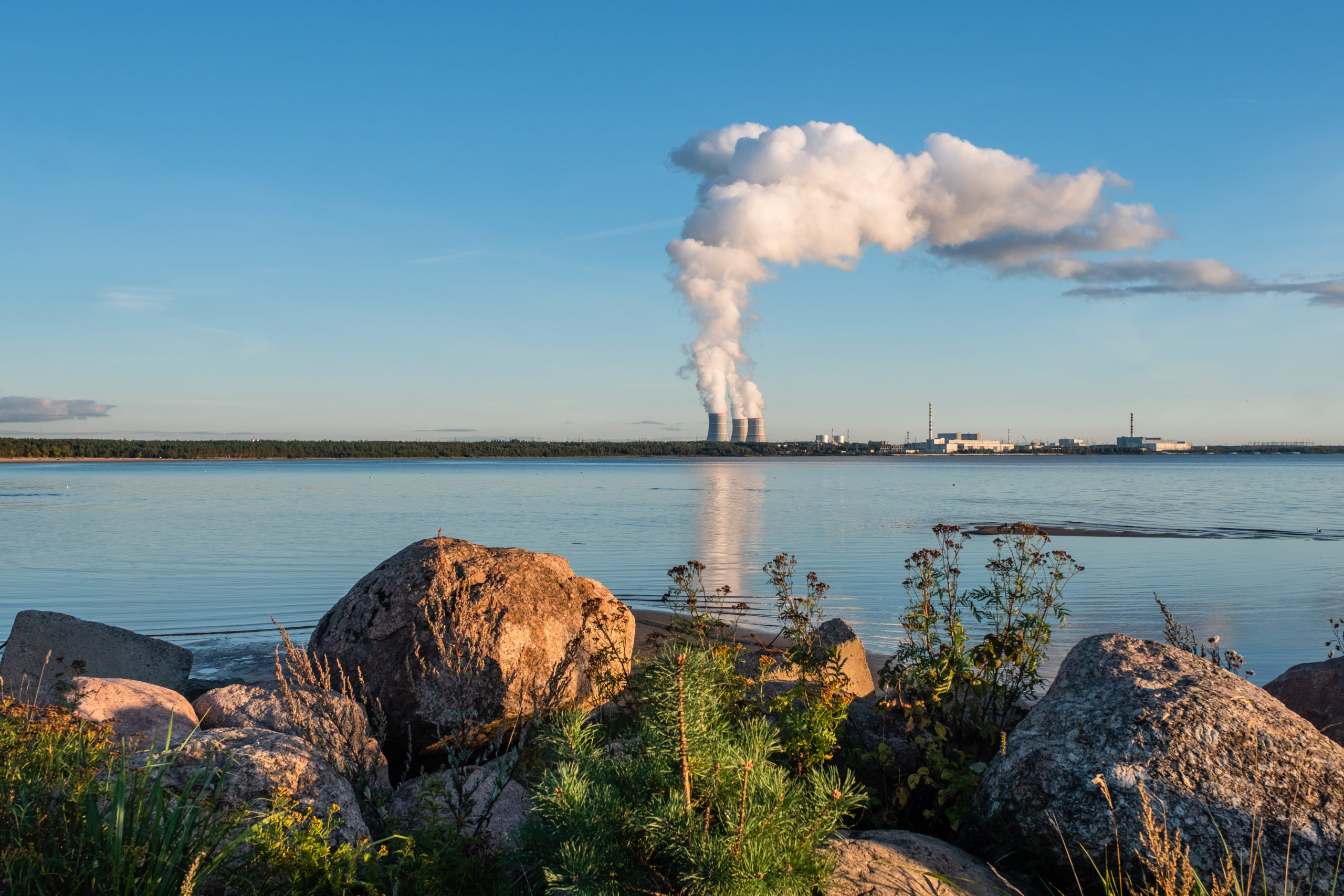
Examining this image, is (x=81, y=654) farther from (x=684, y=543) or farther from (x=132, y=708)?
(x=684, y=543)

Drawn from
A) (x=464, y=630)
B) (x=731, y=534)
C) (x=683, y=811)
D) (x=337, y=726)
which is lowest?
(x=731, y=534)

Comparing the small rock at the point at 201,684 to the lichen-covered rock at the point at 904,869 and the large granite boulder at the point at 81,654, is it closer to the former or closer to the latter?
the large granite boulder at the point at 81,654

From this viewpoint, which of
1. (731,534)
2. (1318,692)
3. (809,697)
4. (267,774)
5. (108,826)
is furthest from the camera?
(731,534)

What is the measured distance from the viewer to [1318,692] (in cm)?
752

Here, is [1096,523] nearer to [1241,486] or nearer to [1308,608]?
[1308,608]

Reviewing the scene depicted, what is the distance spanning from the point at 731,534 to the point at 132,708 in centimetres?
2694

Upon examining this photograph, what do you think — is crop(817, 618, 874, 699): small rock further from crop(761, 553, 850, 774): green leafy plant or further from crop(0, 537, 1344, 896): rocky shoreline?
crop(761, 553, 850, 774): green leafy plant

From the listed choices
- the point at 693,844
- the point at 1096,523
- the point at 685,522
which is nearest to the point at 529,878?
the point at 693,844

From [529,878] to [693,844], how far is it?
1235 mm

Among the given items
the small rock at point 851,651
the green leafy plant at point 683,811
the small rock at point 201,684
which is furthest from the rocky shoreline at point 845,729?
the small rock at point 201,684

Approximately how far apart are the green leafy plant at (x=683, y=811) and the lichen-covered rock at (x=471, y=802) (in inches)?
43.1

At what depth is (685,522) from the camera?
122ft

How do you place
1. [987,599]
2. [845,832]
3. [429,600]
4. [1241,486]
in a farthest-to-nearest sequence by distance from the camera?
[1241,486] < [429,600] < [987,599] < [845,832]

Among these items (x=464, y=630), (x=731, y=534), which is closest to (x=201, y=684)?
(x=464, y=630)
